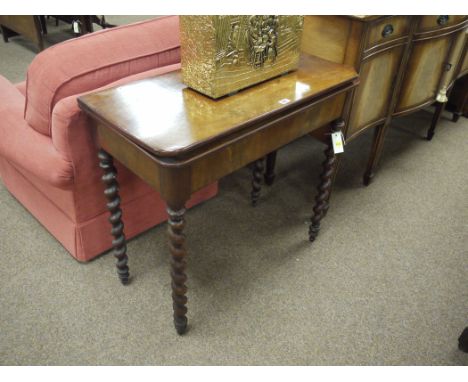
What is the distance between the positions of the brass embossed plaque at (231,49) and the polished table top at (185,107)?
0.12 ft

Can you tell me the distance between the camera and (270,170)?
210 centimetres

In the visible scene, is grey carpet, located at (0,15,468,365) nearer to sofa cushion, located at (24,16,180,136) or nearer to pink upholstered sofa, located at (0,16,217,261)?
pink upholstered sofa, located at (0,16,217,261)

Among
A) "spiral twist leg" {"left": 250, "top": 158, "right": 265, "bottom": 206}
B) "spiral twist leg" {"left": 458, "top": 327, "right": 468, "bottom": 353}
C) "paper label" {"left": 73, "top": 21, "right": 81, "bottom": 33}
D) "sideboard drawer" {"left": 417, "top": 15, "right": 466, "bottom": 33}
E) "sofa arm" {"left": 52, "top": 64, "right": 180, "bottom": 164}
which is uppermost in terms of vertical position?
"sideboard drawer" {"left": 417, "top": 15, "right": 466, "bottom": 33}

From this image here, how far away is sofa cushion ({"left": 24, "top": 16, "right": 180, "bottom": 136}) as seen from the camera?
1.29 metres

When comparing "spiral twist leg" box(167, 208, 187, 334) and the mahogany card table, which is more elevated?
the mahogany card table

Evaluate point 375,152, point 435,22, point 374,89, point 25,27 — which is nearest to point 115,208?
point 374,89

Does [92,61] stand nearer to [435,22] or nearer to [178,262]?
[178,262]

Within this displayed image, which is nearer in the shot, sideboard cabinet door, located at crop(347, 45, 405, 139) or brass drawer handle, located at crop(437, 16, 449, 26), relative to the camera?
sideboard cabinet door, located at crop(347, 45, 405, 139)

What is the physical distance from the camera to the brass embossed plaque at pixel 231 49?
1.11 metres

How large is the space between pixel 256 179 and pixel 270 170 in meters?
0.21

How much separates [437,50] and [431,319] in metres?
1.23

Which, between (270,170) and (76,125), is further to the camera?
(270,170)

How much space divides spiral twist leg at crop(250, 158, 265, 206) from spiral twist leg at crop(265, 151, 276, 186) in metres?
0.15

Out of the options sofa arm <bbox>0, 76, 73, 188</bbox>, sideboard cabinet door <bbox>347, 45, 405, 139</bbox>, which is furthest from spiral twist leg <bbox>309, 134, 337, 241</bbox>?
sofa arm <bbox>0, 76, 73, 188</bbox>
